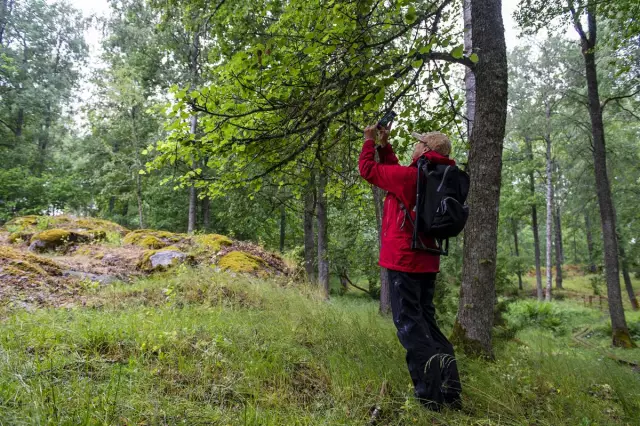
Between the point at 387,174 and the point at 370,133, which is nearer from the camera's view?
the point at 387,174

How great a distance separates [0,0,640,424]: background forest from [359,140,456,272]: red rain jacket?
0.79 m

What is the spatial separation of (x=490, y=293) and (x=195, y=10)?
5.36 metres

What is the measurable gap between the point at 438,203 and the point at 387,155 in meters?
0.79

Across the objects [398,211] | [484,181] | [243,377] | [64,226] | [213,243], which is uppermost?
[484,181]

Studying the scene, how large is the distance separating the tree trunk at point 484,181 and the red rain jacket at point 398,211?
0.95 meters

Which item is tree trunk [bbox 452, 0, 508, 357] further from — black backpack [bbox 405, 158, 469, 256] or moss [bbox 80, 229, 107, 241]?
moss [bbox 80, 229, 107, 241]

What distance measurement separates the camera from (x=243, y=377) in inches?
107

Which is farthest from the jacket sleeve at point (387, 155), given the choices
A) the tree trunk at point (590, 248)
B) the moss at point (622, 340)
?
the tree trunk at point (590, 248)

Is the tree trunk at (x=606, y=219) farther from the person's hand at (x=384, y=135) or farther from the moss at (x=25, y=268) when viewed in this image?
the moss at (x=25, y=268)

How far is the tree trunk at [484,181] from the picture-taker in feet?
11.8

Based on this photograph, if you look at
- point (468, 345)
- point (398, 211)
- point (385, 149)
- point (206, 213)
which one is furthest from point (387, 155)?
point (206, 213)

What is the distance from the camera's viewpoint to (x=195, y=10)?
205 inches

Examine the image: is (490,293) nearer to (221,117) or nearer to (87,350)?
(221,117)

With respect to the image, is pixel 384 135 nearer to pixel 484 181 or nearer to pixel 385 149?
pixel 385 149
